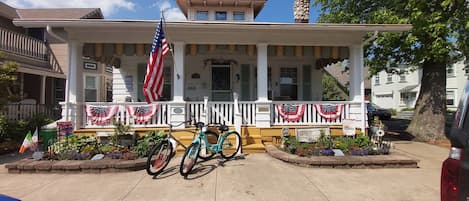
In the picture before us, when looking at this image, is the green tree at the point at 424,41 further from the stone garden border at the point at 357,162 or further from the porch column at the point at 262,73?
the stone garden border at the point at 357,162

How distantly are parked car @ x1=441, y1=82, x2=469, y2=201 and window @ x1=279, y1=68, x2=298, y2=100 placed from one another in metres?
8.69

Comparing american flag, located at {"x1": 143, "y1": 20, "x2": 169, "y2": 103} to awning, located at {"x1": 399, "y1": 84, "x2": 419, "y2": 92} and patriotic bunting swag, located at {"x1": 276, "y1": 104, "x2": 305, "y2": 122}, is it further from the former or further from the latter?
awning, located at {"x1": 399, "y1": 84, "x2": 419, "y2": 92}

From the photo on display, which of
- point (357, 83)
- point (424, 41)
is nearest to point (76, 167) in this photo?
→ point (357, 83)

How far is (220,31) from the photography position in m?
7.61

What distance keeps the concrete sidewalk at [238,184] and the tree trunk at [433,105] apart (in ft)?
16.1

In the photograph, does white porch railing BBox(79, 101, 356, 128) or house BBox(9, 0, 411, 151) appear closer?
house BBox(9, 0, 411, 151)

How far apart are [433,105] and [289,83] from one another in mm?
5317

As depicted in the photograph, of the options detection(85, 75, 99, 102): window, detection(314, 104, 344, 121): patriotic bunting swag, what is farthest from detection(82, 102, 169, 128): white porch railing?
detection(85, 75, 99, 102): window

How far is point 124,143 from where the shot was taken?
6895 millimetres

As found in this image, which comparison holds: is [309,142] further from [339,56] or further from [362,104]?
[339,56]

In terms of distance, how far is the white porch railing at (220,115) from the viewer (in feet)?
25.1

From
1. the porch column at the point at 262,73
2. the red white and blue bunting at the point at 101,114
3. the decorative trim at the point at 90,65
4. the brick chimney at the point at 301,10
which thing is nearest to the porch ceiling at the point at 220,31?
the porch column at the point at 262,73

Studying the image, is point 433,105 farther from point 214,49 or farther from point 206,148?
point 206,148

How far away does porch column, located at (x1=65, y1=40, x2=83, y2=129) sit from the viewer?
7.44 meters
